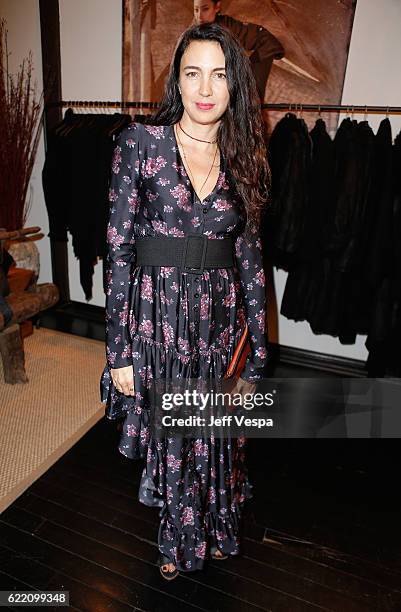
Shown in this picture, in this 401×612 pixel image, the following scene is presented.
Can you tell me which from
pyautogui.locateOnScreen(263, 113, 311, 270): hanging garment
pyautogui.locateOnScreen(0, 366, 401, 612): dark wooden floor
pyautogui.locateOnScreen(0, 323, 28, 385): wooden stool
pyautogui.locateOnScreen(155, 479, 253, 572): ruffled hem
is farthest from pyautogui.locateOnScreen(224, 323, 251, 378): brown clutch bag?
pyautogui.locateOnScreen(0, 323, 28, 385): wooden stool

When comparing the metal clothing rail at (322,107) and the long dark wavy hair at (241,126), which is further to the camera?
the metal clothing rail at (322,107)

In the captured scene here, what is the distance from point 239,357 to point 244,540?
867mm

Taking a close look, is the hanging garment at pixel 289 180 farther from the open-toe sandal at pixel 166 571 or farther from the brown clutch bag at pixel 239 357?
the open-toe sandal at pixel 166 571

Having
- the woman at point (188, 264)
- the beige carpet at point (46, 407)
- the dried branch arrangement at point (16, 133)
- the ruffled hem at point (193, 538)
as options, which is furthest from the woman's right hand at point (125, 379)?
the dried branch arrangement at point (16, 133)

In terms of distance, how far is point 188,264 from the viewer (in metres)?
1.33

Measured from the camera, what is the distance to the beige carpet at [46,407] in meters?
2.14

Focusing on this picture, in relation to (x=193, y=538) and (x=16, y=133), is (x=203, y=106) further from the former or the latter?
(x=16, y=133)

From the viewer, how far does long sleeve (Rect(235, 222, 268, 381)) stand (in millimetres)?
1458

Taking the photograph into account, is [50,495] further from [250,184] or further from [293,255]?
[293,255]

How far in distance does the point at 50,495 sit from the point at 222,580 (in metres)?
0.85

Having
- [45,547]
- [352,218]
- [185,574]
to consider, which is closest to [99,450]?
[45,547]

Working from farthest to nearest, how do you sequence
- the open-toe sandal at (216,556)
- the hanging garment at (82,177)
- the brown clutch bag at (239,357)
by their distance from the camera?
1. the hanging garment at (82,177)
2. the open-toe sandal at (216,556)
3. the brown clutch bag at (239,357)

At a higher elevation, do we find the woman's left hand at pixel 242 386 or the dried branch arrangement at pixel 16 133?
the dried branch arrangement at pixel 16 133

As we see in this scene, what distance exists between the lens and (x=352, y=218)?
8.24 feet
